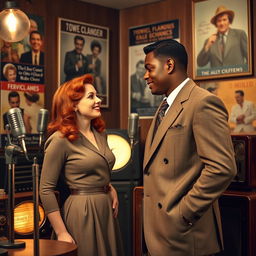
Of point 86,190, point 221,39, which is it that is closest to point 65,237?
point 86,190

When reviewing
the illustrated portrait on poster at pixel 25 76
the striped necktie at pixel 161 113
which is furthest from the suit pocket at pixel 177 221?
the illustrated portrait on poster at pixel 25 76

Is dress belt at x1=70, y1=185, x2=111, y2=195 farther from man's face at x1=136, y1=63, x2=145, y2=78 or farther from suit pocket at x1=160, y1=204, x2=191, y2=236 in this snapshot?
man's face at x1=136, y1=63, x2=145, y2=78

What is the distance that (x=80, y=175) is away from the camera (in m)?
2.73

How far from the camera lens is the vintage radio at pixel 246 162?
3123 mm

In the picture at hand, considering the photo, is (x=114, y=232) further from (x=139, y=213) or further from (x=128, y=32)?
(x=128, y=32)

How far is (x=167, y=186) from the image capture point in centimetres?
206

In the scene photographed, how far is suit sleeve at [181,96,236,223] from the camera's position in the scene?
6.32 feet

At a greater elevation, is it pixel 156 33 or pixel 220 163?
pixel 156 33

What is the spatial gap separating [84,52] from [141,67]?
0.56m

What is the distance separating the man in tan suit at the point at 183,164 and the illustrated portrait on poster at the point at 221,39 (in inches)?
72.5

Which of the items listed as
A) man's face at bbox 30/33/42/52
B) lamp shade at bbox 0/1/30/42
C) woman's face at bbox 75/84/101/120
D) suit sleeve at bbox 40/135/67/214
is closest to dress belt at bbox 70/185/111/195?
suit sleeve at bbox 40/135/67/214

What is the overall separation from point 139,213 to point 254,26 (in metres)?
1.68

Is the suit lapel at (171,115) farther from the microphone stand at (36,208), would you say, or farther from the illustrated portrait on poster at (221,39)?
the illustrated portrait on poster at (221,39)

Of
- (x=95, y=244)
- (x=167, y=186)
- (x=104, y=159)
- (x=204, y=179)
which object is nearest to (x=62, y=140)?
(x=104, y=159)
